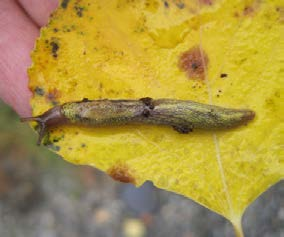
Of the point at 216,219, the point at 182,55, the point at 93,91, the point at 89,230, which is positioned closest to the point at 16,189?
the point at 89,230

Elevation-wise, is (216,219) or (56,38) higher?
(56,38)

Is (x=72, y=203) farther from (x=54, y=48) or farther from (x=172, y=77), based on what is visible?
(x=172, y=77)

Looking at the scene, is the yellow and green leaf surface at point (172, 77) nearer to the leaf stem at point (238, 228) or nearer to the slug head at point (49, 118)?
the slug head at point (49, 118)

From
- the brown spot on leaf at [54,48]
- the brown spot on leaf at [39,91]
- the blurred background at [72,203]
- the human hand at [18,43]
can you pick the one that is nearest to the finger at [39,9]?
the human hand at [18,43]

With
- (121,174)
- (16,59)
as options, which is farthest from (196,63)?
(16,59)

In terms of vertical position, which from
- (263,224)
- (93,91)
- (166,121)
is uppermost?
(93,91)

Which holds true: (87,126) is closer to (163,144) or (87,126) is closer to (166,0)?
(163,144)

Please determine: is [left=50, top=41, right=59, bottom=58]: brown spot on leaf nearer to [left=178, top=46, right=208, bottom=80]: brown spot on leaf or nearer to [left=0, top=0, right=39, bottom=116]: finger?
[left=0, top=0, right=39, bottom=116]: finger
